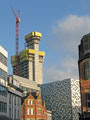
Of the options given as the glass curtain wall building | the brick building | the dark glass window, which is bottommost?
the brick building

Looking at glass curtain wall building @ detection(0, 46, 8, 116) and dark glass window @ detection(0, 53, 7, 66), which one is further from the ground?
dark glass window @ detection(0, 53, 7, 66)

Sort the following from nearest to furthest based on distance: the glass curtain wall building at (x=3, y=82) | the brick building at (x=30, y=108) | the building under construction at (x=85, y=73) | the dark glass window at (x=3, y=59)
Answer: the building under construction at (x=85, y=73)
the glass curtain wall building at (x=3, y=82)
the dark glass window at (x=3, y=59)
the brick building at (x=30, y=108)

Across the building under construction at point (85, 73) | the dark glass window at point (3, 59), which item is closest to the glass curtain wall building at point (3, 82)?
the dark glass window at point (3, 59)

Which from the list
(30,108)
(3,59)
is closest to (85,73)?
(3,59)

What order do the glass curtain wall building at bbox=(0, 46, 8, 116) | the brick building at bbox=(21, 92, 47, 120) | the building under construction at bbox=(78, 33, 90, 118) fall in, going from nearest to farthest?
1. the building under construction at bbox=(78, 33, 90, 118)
2. the glass curtain wall building at bbox=(0, 46, 8, 116)
3. the brick building at bbox=(21, 92, 47, 120)

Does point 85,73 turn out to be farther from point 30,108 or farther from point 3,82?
point 30,108

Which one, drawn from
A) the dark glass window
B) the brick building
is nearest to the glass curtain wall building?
the dark glass window

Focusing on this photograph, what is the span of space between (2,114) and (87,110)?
73.0 ft

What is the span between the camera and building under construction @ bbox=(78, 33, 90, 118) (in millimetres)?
47362

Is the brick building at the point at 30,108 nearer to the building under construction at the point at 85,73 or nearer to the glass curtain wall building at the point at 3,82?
the glass curtain wall building at the point at 3,82

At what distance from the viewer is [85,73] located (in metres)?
49.4

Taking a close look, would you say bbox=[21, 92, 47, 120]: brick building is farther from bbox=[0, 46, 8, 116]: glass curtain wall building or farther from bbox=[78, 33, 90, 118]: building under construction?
bbox=[78, 33, 90, 118]: building under construction

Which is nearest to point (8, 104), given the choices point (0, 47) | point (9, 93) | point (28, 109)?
point (9, 93)

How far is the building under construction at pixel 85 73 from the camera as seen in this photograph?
47362 millimetres
